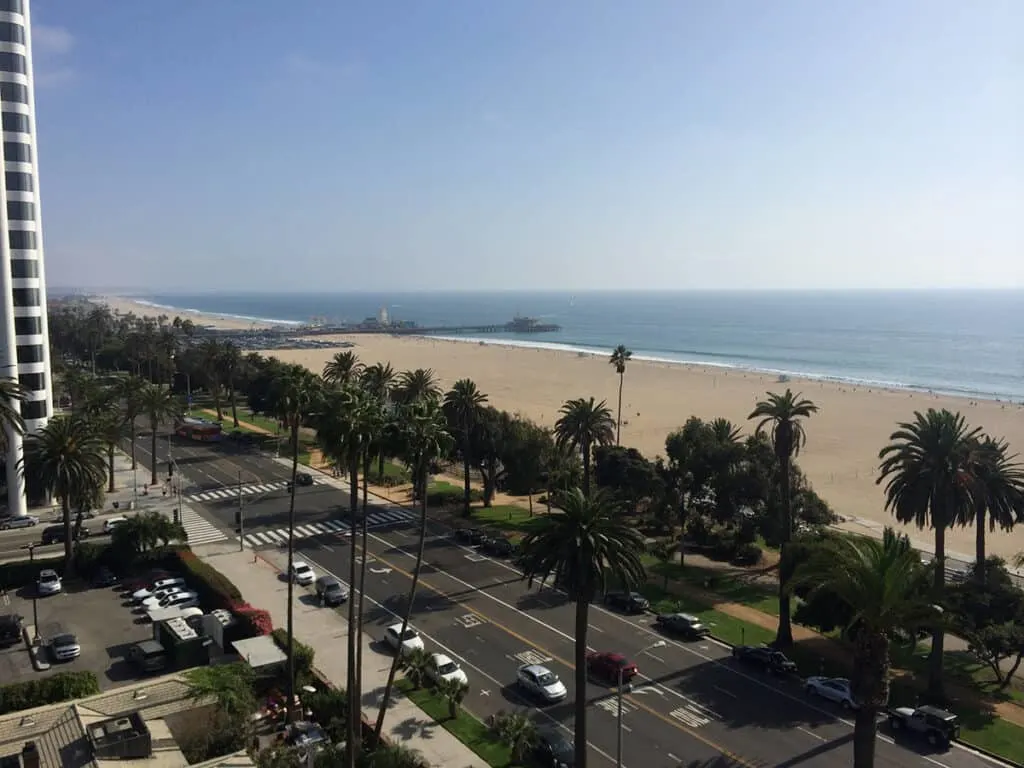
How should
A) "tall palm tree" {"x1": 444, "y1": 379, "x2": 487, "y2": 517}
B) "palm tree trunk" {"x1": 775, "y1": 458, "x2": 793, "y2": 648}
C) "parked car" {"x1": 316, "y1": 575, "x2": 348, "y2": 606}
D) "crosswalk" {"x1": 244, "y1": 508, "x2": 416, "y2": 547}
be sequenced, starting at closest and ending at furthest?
1. "palm tree trunk" {"x1": 775, "y1": 458, "x2": 793, "y2": 648}
2. "parked car" {"x1": 316, "y1": 575, "x2": 348, "y2": 606}
3. "crosswalk" {"x1": 244, "y1": 508, "x2": 416, "y2": 547}
4. "tall palm tree" {"x1": 444, "y1": 379, "x2": 487, "y2": 517}

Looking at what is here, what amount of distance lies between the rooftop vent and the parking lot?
448 inches

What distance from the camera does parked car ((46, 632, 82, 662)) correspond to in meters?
37.2

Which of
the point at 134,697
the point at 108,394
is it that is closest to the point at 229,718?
the point at 134,697

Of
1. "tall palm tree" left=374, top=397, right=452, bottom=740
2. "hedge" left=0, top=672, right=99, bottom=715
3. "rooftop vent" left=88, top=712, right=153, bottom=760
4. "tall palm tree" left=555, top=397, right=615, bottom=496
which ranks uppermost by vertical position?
"tall palm tree" left=374, top=397, right=452, bottom=740

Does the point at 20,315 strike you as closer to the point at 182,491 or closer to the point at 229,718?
the point at 182,491

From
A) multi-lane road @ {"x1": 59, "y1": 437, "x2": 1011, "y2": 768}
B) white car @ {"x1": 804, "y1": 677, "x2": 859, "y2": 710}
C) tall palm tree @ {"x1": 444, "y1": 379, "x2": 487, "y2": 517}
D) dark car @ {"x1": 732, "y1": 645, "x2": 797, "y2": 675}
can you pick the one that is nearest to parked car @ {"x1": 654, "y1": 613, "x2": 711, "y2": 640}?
multi-lane road @ {"x1": 59, "y1": 437, "x2": 1011, "y2": 768}

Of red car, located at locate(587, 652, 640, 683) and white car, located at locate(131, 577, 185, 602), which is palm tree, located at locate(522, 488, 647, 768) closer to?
red car, located at locate(587, 652, 640, 683)

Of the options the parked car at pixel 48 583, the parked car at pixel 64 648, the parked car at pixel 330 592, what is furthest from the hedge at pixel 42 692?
the parked car at pixel 48 583

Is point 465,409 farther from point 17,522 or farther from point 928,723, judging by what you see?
point 928,723

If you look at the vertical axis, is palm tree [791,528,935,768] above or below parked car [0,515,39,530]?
above

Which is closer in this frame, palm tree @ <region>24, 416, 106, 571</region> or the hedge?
the hedge

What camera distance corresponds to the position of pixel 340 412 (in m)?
28.7

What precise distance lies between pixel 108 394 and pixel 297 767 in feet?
189

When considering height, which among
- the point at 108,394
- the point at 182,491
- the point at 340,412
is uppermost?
the point at 340,412
